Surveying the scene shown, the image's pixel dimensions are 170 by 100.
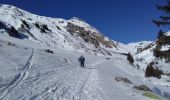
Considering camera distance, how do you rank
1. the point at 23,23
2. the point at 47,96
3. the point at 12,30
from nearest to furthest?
1. the point at 47,96
2. the point at 12,30
3. the point at 23,23

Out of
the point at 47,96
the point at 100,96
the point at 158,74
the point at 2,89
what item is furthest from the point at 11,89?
the point at 158,74

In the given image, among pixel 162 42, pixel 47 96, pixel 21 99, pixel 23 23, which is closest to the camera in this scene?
pixel 21 99

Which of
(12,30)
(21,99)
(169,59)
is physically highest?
(12,30)

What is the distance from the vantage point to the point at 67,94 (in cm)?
1620

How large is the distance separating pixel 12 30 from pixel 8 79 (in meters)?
121

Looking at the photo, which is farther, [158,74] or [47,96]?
[158,74]

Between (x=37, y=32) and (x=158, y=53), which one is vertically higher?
(x=37, y=32)

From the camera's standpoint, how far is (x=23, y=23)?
579 ft

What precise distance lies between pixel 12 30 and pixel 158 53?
393ft

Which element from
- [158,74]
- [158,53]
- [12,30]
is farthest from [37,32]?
[158,53]

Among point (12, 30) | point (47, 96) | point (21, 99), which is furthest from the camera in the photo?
point (12, 30)

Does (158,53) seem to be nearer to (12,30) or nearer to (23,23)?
(12,30)

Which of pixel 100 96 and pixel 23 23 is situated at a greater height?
pixel 23 23

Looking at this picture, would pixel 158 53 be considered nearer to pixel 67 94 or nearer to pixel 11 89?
pixel 67 94
